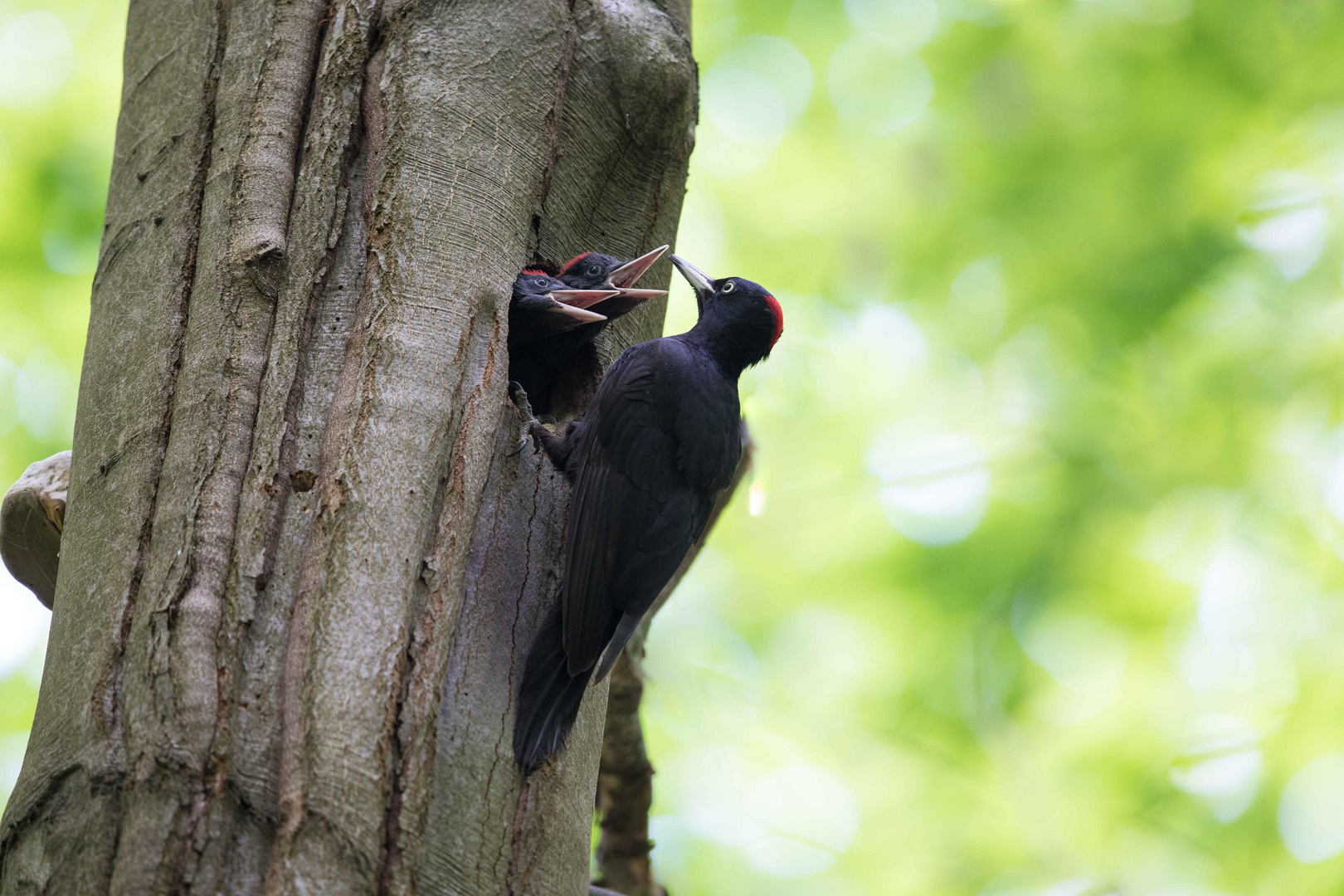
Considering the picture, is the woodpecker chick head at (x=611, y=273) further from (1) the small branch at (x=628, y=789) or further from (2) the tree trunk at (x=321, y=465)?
(1) the small branch at (x=628, y=789)

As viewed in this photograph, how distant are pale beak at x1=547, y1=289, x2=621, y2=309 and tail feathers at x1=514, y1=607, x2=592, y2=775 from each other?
1268 millimetres

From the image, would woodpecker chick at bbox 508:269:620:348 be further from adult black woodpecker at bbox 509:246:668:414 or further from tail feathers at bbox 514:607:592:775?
tail feathers at bbox 514:607:592:775

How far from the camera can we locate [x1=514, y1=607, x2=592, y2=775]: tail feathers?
2.17m

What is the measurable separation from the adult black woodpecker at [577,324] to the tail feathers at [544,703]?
119 centimetres

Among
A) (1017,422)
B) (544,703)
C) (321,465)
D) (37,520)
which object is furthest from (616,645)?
(1017,422)

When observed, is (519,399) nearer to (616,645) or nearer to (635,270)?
(635,270)

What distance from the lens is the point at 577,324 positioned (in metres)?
3.39

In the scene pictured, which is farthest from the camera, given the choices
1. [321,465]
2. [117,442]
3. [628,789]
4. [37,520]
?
[628,789]

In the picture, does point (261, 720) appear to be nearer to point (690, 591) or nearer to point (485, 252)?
point (485, 252)

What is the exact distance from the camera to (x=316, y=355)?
2.28m

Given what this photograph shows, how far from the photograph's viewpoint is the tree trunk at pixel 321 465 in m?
1.81

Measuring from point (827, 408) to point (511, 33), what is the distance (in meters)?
4.07

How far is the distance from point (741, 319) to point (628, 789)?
170cm

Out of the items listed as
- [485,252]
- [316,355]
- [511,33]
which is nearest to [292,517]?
[316,355]
